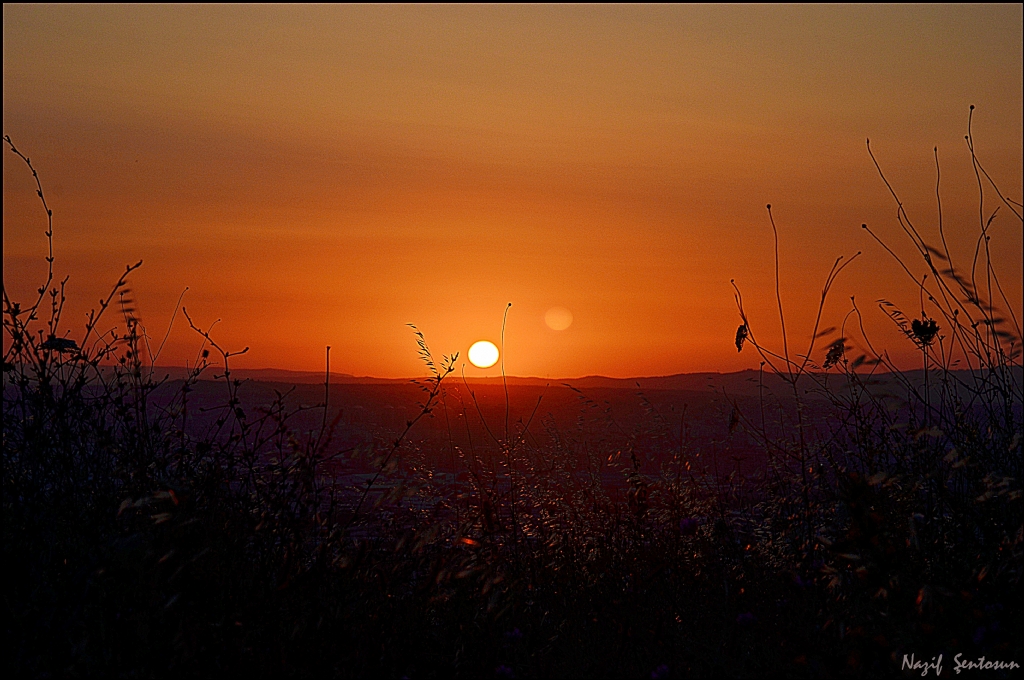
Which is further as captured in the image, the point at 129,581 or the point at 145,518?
the point at 145,518

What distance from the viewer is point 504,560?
4.30 metres

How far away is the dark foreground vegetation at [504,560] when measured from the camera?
2.68 meters

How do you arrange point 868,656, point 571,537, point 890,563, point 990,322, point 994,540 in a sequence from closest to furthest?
1. point 868,656
2. point 890,563
3. point 994,540
4. point 990,322
5. point 571,537

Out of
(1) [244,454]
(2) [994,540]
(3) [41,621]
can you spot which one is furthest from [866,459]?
(3) [41,621]

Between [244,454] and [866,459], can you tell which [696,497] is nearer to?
[866,459]

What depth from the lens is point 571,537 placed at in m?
4.49

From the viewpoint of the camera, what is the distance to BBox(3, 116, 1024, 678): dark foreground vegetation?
8.79ft

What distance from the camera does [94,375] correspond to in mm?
3887

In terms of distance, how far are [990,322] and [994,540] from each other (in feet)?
2.71

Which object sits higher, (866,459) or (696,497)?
(866,459)

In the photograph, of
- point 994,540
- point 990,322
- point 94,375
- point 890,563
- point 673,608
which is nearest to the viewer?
point 890,563

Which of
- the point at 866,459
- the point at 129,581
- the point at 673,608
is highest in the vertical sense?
the point at 866,459

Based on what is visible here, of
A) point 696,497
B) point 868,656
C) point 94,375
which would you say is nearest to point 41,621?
point 94,375

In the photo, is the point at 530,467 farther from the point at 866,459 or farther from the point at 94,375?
the point at 94,375
